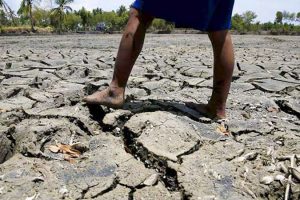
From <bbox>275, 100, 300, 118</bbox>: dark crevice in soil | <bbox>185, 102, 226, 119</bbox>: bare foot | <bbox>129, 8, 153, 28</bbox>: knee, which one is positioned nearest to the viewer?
<bbox>129, 8, 153, 28</bbox>: knee

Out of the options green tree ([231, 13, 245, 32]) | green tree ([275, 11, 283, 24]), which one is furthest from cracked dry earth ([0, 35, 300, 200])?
green tree ([275, 11, 283, 24])

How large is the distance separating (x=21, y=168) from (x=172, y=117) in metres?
0.81

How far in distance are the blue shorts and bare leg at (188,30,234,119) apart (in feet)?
0.32

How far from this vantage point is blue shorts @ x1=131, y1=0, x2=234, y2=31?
193 centimetres

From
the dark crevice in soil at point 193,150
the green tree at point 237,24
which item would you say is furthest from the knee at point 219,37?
the green tree at point 237,24

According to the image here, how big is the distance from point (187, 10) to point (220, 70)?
38cm

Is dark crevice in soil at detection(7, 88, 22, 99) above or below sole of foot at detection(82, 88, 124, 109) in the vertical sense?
below

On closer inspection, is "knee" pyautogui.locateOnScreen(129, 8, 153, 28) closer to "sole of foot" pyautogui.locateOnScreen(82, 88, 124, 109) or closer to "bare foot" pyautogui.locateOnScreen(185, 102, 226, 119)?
"sole of foot" pyautogui.locateOnScreen(82, 88, 124, 109)

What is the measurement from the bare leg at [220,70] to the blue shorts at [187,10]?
10 cm

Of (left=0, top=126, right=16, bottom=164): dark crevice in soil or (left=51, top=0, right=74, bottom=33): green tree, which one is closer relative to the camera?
(left=0, top=126, right=16, bottom=164): dark crevice in soil

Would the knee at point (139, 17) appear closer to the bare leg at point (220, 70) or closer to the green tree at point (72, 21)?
the bare leg at point (220, 70)

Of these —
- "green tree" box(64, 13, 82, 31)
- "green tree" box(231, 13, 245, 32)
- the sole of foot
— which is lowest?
"green tree" box(64, 13, 82, 31)

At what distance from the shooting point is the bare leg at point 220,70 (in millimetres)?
2047

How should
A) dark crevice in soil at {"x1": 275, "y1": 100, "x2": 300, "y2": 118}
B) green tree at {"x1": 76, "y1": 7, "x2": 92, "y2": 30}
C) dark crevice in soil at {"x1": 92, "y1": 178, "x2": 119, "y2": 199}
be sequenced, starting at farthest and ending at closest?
1. green tree at {"x1": 76, "y1": 7, "x2": 92, "y2": 30}
2. dark crevice in soil at {"x1": 275, "y1": 100, "x2": 300, "y2": 118}
3. dark crevice in soil at {"x1": 92, "y1": 178, "x2": 119, "y2": 199}
